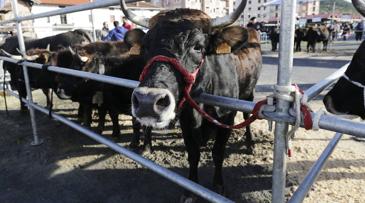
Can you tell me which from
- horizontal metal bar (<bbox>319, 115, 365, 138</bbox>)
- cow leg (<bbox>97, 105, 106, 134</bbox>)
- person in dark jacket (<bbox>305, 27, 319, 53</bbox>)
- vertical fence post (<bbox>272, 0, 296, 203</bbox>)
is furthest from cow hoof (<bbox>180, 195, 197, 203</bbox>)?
person in dark jacket (<bbox>305, 27, 319, 53</bbox>)

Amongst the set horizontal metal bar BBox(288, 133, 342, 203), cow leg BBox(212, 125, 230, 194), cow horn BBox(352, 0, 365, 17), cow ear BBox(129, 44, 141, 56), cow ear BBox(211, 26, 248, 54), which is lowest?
cow leg BBox(212, 125, 230, 194)

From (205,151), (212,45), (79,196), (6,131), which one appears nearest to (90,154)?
(79,196)

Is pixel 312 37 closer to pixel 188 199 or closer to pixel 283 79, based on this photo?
pixel 188 199

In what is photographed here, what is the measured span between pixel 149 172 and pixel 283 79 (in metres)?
2.68

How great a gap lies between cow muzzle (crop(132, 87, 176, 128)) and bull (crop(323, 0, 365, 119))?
1253 millimetres

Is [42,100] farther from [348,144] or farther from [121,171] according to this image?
[348,144]

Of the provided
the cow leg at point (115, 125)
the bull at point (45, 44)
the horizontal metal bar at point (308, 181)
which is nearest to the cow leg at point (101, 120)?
the cow leg at point (115, 125)

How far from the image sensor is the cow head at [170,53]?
1851 mm

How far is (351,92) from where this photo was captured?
2.37m

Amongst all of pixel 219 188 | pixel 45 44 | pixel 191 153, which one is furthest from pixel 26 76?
pixel 45 44

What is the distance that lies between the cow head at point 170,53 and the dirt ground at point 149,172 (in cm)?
159

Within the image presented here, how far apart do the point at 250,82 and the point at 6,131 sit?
4.25 metres

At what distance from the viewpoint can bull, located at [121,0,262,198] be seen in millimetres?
1887

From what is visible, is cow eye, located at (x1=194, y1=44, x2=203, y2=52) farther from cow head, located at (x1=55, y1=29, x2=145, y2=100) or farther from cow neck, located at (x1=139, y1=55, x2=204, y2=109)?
cow head, located at (x1=55, y1=29, x2=145, y2=100)
